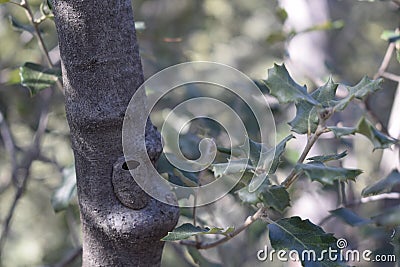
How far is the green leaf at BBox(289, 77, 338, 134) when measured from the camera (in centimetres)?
59

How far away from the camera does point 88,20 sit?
551 mm

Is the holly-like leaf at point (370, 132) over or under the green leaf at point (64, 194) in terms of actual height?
over

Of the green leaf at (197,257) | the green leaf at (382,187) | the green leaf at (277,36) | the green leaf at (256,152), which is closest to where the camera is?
the green leaf at (256,152)

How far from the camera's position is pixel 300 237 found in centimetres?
60

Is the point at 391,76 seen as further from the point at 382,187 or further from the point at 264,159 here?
the point at 264,159

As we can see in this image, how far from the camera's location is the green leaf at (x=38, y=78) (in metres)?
0.78

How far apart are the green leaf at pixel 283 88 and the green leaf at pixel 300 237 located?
0.12 metres

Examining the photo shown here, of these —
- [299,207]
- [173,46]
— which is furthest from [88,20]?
[173,46]

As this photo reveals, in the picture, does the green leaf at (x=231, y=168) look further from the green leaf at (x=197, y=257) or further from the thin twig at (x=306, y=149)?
the green leaf at (x=197, y=257)

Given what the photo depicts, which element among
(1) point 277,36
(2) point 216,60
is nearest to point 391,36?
(1) point 277,36

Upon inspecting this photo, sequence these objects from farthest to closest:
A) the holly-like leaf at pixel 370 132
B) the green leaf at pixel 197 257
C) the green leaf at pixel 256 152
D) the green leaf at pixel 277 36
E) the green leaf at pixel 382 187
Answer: the green leaf at pixel 277 36 → the green leaf at pixel 197 257 → the green leaf at pixel 382 187 → the green leaf at pixel 256 152 → the holly-like leaf at pixel 370 132

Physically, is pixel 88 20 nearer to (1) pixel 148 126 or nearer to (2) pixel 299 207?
(1) pixel 148 126

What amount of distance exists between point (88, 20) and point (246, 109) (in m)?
0.78

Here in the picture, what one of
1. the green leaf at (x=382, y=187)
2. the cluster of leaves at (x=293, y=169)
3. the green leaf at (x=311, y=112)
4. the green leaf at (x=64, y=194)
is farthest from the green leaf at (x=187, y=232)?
the green leaf at (x=64, y=194)
